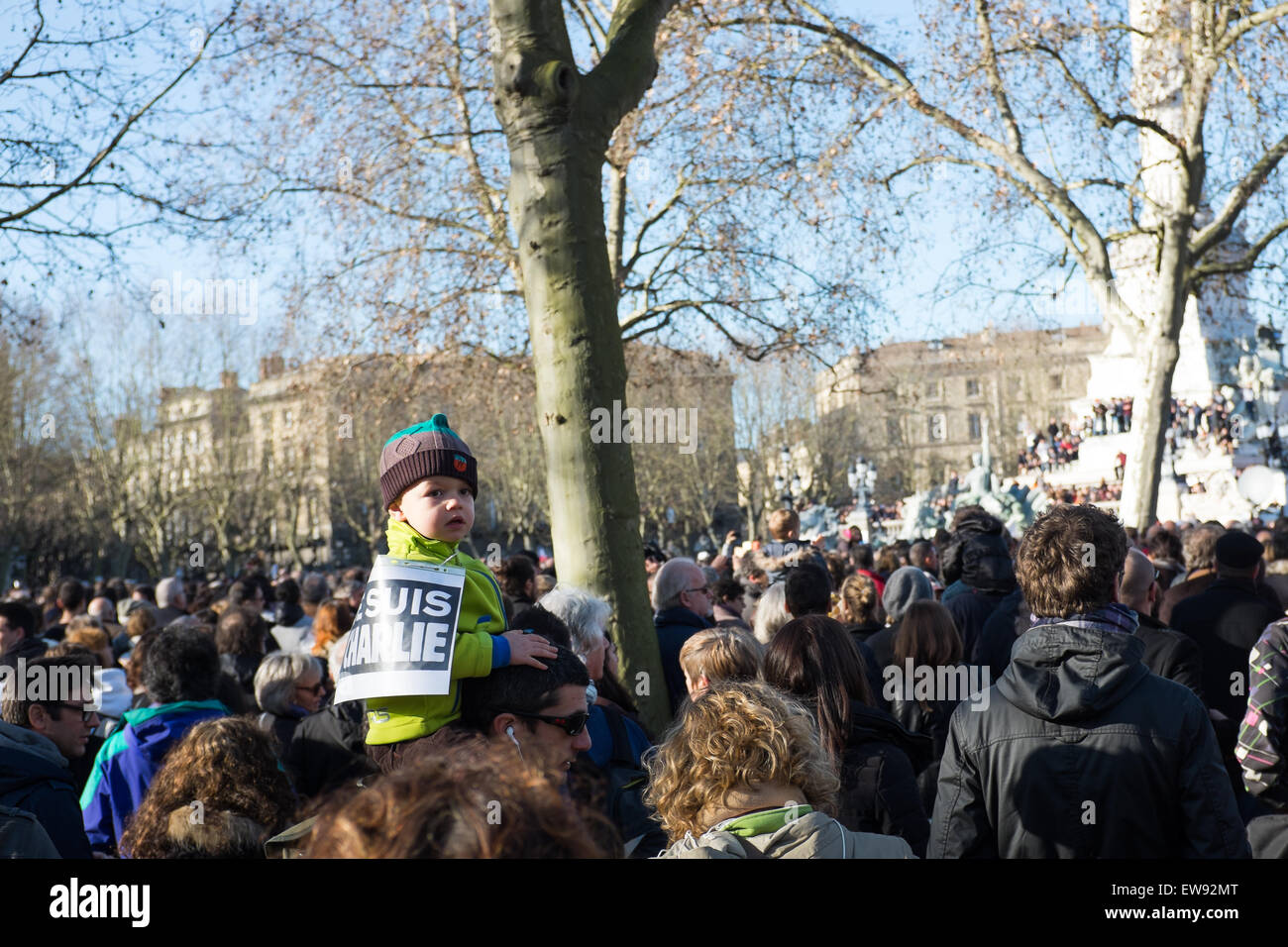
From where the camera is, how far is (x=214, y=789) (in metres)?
3.27

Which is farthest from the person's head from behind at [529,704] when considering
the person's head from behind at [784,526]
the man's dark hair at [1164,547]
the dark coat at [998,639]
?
the man's dark hair at [1164,547]

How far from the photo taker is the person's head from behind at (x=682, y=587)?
6.59 m

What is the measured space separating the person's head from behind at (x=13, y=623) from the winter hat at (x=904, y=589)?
4967 millimetres

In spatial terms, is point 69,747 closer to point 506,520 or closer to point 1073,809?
point 1073,809

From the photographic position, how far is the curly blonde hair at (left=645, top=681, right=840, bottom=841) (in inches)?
106

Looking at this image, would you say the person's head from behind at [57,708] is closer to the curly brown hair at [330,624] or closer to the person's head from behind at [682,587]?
the person's head from behind at [682,587]

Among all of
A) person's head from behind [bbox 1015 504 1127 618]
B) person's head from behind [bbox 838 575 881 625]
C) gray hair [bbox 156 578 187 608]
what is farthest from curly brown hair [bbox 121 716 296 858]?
gray hair [bbox 156 578 187 608]

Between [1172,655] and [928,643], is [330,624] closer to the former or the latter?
[928,643]

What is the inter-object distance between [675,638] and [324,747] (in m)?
1.99

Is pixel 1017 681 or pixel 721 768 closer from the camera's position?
pixel 721 768

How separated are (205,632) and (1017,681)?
300 cm

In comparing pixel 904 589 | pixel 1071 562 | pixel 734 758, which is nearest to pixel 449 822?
pixel 734 758
